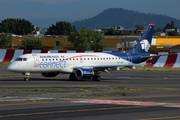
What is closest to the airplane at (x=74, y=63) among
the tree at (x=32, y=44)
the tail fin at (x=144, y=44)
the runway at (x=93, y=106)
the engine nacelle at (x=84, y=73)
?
the engine nacelle at (x=84, y=73)

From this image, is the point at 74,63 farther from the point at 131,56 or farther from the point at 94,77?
the point at 131,56

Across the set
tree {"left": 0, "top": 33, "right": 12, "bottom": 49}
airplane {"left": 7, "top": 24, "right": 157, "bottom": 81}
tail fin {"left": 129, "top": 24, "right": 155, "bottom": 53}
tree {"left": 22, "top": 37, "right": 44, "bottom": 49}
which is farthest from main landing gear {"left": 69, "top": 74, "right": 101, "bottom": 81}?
tree {"left": 0, "top": 33, "right": 12, "bottom": 49}

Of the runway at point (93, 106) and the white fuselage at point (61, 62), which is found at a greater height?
the white fuselage at point (61, 62)

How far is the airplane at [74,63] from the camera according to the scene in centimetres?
4597

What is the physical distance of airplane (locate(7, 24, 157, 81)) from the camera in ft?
151

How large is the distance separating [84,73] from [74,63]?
4.80 ft

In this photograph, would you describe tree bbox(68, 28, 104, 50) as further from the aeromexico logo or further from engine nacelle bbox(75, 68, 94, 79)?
engine nacelle bbox(75, 68, 94, 79)

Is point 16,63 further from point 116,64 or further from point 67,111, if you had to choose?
point 67,111

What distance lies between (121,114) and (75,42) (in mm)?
101500

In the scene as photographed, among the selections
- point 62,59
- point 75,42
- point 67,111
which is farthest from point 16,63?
point 75,42

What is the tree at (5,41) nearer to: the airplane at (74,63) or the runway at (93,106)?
the airplane at (74,63)

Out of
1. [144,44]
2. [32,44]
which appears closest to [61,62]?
[144,44]

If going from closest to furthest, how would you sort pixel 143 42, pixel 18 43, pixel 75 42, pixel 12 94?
1. pixel 12 94
2. pixel 143 42
3. pixel 75 42
4. pixel 18 43

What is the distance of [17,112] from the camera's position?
77.7 ft
